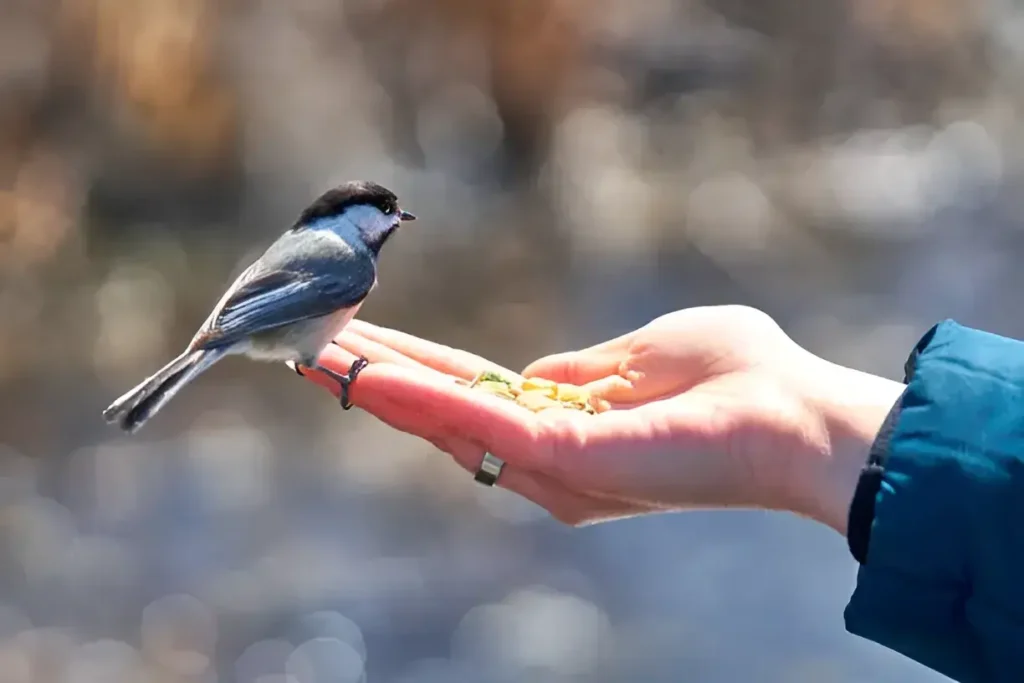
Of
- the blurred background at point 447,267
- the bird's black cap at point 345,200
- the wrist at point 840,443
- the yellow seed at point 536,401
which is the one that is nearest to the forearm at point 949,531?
the wrist at point 840,443

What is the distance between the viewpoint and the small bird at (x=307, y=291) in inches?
72.2

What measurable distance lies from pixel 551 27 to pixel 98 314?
2505 millimetres

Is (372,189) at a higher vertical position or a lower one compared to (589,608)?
higher

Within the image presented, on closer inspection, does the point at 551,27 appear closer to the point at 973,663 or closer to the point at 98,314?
the point at 98,314

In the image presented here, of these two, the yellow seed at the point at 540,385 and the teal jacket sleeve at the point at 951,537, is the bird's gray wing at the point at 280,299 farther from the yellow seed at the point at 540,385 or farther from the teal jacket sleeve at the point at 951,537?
the teal jacket sleeve at the point at 951,537

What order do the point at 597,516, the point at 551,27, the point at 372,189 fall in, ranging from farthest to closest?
the point at 551,27, the point at 372,189, the point at 597,516

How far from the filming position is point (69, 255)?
534 centimetres

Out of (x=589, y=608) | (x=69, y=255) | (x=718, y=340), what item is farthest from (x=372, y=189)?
(x=69, y=255)

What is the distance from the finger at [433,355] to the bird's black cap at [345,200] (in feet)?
0.65

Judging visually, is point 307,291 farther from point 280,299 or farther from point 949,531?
point 949,531

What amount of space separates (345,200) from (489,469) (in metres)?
0.54

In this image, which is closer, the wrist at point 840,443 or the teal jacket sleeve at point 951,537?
the teal jacket sleeve at point 951,537

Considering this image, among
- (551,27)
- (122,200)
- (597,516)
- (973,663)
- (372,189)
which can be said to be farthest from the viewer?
(551,27)

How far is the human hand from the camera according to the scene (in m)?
1.55
